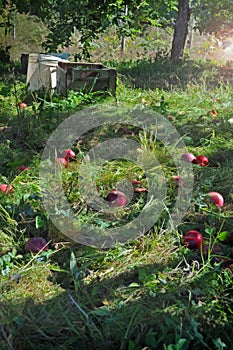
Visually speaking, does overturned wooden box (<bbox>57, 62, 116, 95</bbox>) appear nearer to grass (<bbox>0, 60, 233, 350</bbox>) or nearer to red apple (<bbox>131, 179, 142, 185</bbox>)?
grass (<bbox>0, 60, 233, 350</bbox>)

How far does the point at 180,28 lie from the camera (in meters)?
8.96

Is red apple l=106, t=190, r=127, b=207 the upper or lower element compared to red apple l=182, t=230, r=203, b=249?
upper

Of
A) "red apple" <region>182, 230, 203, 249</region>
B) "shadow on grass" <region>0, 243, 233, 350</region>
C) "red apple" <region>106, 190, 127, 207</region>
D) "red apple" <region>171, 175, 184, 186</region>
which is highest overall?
"red apple" <region>171, 175, 184, 186</region>

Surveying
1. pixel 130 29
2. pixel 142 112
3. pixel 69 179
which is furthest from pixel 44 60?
pixel 69 179

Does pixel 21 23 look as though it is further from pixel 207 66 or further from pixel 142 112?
pixel 142 112

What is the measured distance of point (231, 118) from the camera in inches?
171

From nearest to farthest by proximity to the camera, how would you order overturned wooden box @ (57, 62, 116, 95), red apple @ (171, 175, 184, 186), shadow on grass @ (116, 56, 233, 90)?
red apple @ (171, 175, 184, 186) < overturned wooden box @ (57, 62, 116, 95) < shadow on grass @ (116, 56, 233, 90)

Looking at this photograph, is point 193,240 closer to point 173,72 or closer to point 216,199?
point 216,199

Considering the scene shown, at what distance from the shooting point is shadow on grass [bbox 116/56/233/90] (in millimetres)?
7145

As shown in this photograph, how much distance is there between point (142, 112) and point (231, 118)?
2.84 feet

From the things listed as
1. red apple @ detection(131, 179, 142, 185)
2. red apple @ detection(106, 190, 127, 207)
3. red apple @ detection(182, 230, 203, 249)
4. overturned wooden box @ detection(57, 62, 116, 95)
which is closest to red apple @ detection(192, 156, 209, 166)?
red apple @ detection(131, 179, 142, 185)

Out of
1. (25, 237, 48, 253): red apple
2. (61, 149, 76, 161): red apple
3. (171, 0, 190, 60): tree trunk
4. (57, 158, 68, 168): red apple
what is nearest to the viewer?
(25, 237, 48, 253): red apple

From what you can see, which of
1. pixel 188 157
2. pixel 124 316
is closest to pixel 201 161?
pixel 188 157

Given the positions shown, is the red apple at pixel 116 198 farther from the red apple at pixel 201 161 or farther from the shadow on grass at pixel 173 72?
the shadow on grass at pixel 173 72
